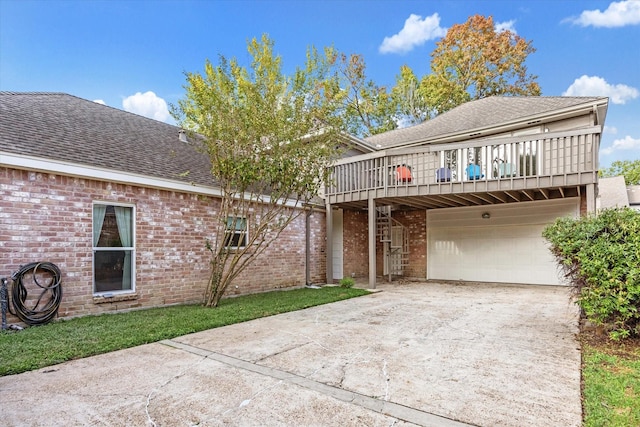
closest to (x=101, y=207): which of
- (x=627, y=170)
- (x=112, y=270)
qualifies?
(x=112, y=270)

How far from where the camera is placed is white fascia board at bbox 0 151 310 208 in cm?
538

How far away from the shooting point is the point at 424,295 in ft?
30.4

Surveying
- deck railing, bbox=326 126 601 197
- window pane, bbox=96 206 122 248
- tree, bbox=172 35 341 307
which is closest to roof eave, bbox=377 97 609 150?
Result: deck railing, bbox=326 126 601 197

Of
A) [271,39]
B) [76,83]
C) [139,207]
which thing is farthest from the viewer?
[76,83]

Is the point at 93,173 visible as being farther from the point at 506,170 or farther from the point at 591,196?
the point at 591,196

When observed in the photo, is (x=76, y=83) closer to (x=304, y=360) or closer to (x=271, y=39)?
(x=271, y=39)

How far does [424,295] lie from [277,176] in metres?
4.95

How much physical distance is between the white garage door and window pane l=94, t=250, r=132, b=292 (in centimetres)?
995

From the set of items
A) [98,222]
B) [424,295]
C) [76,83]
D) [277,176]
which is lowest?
[424,295]

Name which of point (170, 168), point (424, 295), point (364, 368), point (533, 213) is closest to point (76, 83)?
point (170, 168)

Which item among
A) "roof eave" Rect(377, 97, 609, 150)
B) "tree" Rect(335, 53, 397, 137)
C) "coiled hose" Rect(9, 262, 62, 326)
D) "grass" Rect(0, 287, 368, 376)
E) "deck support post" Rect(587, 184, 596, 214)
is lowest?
"grass" Rect(0, 287, 368, 376)

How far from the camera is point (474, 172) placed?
9.44 m

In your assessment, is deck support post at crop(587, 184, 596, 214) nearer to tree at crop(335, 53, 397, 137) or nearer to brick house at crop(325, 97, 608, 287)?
brick house at crop(325, 97, 608, 287)

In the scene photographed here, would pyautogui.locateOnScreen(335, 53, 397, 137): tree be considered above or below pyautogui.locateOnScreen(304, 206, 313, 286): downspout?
above
